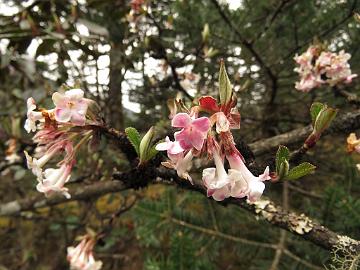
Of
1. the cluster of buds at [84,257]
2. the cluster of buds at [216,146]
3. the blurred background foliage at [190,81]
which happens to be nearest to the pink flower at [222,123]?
the cluster of buds at [216,146]

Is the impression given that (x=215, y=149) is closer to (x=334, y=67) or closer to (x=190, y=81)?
(x=334, y=67)

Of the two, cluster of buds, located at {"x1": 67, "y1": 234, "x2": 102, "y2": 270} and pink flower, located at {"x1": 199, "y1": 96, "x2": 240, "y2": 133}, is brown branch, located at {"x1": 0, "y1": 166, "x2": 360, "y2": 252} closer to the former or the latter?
pink flower, located at {"x1": 199, "y1": 96, "x2": 240, "y2": 133}

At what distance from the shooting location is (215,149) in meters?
0.60

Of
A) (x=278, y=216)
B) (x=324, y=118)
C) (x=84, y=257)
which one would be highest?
(x=324, y=118)

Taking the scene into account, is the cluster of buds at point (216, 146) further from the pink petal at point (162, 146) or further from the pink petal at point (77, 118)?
the pink petal at point (77, 118)

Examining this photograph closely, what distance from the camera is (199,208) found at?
7.11ft

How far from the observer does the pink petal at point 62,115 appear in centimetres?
63

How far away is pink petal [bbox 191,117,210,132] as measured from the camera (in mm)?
528

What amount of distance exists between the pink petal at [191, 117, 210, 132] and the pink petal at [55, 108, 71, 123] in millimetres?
216

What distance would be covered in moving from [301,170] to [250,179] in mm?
74

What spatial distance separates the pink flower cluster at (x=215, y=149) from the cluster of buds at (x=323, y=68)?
0.62 meters

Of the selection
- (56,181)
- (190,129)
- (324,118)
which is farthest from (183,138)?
(56,181)

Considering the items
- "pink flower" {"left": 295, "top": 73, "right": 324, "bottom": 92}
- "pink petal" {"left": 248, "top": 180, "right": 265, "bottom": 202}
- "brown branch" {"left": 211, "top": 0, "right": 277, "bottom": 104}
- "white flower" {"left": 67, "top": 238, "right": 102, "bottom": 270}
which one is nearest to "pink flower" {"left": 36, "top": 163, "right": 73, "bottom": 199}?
"pink petal" {"left": 248, "top": 180, "right": 265, "bottom": 202}


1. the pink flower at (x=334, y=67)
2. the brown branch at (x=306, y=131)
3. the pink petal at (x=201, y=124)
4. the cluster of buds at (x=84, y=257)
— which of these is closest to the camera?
the pink petal at (x=201, y=124)
